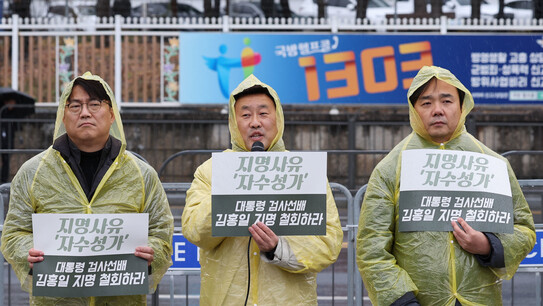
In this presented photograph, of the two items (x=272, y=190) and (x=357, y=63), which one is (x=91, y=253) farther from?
(x=357, y=63)

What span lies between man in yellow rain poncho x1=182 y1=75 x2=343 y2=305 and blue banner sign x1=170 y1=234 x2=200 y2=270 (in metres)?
1.89

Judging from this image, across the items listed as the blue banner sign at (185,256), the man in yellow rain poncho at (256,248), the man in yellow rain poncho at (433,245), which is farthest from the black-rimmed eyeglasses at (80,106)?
the blue banner sign at (185,256)

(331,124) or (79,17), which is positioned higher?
(79,17)

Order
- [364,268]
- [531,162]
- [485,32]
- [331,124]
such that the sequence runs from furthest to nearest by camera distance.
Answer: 1. [485,32]
2. [331,124]
3. [531,162]
4. [364,268]

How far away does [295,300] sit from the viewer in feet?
13.5

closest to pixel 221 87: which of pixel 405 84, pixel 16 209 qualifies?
pixel 405 84

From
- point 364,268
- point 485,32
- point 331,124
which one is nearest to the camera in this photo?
point 364,268

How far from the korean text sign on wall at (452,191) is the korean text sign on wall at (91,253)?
4.04 feet

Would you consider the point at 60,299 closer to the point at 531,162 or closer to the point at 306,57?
the point at 531,162

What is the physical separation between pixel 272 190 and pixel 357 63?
12.8m

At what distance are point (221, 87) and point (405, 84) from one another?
350cm

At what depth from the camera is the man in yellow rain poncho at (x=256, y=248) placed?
405cm

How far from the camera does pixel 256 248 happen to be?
13.6 ft

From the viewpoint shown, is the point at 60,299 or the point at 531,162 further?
the point at 531,162
